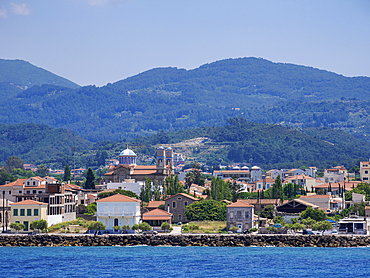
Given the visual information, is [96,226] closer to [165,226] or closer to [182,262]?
[165,226]

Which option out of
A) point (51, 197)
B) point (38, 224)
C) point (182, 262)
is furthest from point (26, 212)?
point (182, 262)

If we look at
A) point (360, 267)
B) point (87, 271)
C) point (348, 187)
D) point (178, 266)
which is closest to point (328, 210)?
point (348, 187)

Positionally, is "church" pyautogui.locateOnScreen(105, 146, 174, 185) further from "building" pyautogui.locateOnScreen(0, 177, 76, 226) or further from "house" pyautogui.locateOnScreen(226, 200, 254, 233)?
"house" pyautogui.locateOnScreen(226, 200, 254, 233)

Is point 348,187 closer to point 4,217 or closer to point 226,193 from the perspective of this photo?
point 226,193

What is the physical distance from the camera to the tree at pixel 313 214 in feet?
273

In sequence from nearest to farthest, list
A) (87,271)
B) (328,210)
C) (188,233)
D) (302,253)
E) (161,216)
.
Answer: (87,271)
(302,253)
(188,233)
(161,216)
(328,210)

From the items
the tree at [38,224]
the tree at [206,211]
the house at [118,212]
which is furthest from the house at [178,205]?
the tree at [38,224]

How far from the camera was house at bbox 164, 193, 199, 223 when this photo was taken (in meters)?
87.8

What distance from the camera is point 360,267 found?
5603cm

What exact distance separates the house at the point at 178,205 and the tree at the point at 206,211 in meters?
2.81

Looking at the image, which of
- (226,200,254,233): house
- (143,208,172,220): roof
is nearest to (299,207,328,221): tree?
(226,200,254,233): house

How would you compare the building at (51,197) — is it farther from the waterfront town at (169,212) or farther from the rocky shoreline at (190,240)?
the rocky shoreline at (190,240)

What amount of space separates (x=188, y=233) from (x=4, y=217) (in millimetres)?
23009

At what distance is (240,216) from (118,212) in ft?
49.3
